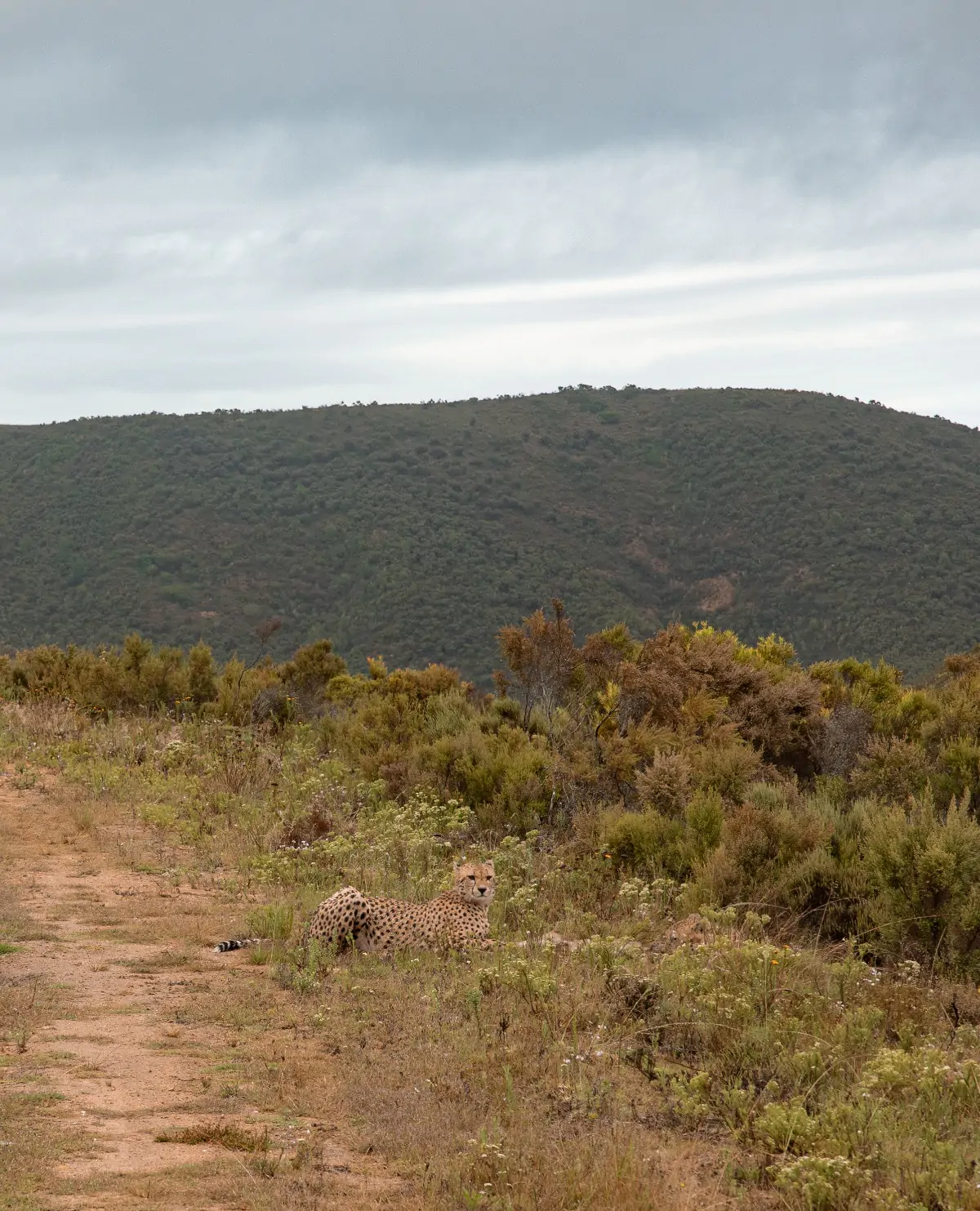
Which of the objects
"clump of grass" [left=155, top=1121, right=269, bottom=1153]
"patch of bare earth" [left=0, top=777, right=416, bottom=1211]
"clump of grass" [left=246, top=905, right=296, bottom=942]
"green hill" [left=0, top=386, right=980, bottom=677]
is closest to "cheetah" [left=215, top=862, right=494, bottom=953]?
"clump of grass" [left=246, top=905, right=296, bottom=942]

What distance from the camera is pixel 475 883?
24.8 feet

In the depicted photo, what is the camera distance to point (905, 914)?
7.93 meters

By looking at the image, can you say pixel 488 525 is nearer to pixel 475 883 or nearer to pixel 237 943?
pixel 475 883

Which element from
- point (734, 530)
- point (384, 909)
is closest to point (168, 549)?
point (734, 530)

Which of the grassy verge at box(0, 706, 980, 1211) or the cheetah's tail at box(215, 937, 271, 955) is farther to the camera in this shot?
the cheetah's tail at box(215, 937, 271, 955)

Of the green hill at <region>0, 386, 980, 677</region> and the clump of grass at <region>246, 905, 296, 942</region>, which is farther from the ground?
the green hill at <region>0, 386, 980, 677</region>

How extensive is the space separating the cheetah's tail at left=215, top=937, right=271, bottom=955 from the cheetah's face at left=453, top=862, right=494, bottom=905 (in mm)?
1224

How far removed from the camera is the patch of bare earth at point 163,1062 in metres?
4.05

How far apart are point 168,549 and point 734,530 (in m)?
24.9

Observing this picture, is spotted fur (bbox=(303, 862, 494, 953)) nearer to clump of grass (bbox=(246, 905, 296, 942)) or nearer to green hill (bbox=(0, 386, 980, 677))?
clump of grass (bbox=(246, 905, 296, 942))

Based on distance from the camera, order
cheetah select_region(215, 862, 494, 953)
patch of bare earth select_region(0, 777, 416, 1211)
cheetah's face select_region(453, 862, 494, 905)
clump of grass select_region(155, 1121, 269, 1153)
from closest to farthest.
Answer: patch of bare earth select_region(0, 777, 416, 1211), clump of grass select_region(155, 1121, 269, 1153), cheetah select_region(215, 862, 494, 953), cheetah's face select_region(453, 862, 494, 905)

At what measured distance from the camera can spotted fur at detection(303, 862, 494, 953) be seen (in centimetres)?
735

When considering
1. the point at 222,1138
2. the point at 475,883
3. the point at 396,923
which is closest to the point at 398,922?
the point at 396,923

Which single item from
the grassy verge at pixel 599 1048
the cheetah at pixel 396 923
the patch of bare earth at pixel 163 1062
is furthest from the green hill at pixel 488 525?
the patch of bare earth at pixel 163 1062
